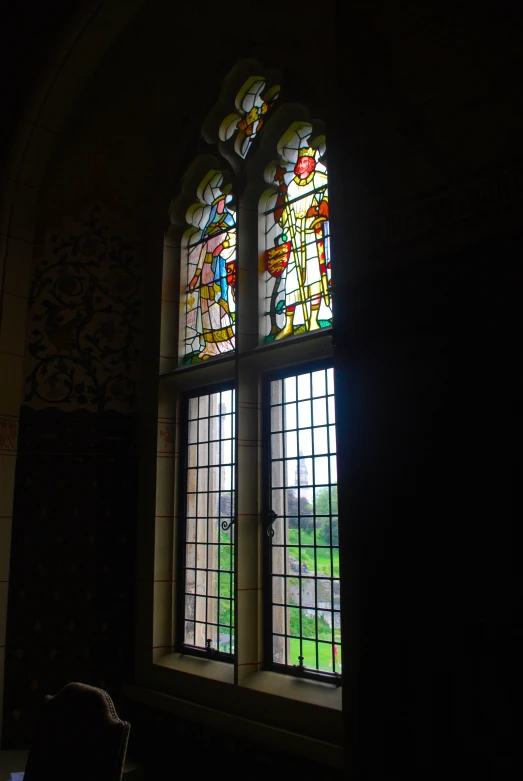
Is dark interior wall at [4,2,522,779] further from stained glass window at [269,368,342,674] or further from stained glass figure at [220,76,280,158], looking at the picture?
stained glass figure at [220,76,280,158]

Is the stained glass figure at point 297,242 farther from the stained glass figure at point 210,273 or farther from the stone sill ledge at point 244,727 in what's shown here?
the stone sill ledge at point 244,727

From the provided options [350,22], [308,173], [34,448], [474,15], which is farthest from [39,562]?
[474,15]

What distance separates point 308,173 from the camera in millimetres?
3107

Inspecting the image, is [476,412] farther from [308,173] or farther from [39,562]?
[39,562]

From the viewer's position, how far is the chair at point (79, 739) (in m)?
1.63

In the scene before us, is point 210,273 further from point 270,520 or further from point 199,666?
point 199,666

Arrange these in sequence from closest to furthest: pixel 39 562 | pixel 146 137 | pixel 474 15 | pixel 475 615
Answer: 1. pixel 475 615
2. pixel 474 15
3. pixel 39 562
4. pixel 146 137

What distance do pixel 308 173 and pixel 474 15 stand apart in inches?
55.3

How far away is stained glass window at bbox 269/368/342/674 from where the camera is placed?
2627 mm

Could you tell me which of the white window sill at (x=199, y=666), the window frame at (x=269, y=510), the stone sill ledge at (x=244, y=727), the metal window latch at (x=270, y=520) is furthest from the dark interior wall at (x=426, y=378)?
the white window sill at (x=199, y=666)

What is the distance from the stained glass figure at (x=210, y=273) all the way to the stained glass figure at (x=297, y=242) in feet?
0.83

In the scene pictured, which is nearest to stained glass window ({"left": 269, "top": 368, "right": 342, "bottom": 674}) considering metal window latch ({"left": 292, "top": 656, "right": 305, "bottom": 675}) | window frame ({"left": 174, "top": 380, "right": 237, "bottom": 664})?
metal window latch ({"left": 292, "top": 656, "right": 305, "bottom": 675})

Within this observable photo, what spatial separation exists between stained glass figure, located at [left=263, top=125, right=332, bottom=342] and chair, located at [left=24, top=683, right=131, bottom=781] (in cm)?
177

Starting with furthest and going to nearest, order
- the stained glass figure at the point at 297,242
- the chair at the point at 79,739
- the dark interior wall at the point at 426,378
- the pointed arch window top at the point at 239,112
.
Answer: the pointed arch window top at the point at 239,112 → the stained glass figure at the point at 297,242 → the chair at the point at 79,739 → the dark interior wall at the point at 426,378
